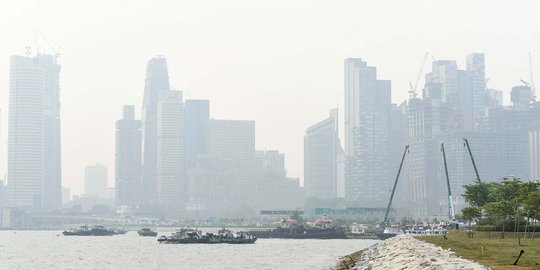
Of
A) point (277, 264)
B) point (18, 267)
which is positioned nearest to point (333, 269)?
point (277, 264)

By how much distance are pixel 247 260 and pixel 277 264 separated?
11.7 meters

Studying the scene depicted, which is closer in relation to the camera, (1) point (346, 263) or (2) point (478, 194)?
(1) point (346, 263)

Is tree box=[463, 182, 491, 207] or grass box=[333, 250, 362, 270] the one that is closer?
grass box=[333, 250, 362, 270]

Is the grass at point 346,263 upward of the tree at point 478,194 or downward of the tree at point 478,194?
downward

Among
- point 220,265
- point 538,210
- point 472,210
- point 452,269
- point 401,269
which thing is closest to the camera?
point 452,269

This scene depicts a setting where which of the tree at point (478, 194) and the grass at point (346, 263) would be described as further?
the tree at point (478, 194)

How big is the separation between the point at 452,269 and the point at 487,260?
9.59 meters

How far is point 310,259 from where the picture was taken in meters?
121

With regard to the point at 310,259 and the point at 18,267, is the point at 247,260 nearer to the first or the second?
the point at 310,259

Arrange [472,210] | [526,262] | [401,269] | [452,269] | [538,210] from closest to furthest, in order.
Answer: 1. [452,269]
2. [526,262]
3. [401,269]
4. [538,210]
5. [472,210]

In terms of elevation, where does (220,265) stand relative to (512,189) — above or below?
below

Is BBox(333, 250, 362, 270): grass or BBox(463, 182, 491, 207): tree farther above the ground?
BBox(463, 182, 491, 207): tree

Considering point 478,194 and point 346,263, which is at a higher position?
point 478,194

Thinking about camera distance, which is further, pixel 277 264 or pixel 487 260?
pixel 277 264
